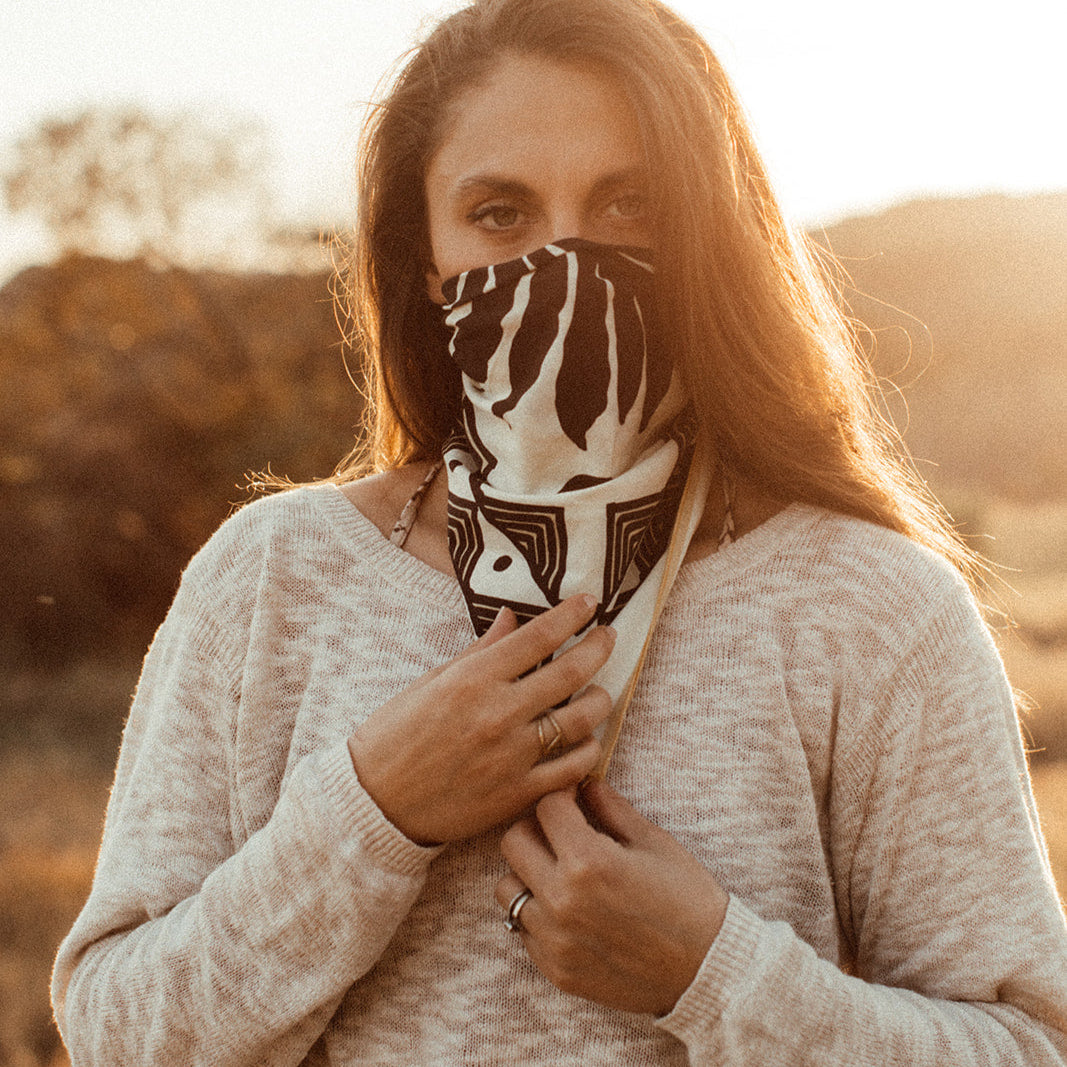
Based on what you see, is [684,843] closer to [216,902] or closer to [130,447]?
[216,902]

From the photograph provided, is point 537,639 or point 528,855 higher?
point 537,639

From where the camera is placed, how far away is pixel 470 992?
1.48m

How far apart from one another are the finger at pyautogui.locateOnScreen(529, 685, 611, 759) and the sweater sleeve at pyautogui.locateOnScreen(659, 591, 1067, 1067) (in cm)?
28

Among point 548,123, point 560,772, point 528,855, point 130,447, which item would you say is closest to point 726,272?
point 548,123

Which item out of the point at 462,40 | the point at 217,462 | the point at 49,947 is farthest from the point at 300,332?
the point at 462,40

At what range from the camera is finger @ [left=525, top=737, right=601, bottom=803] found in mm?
1410

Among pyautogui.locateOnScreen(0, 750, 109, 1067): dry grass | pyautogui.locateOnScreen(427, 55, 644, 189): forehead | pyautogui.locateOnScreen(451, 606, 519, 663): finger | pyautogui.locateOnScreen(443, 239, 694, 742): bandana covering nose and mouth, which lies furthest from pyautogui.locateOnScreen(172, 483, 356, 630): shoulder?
pyautogui.locateOnScreen(0, 750, 109, 1067): dry grass

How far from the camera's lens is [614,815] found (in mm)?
1421

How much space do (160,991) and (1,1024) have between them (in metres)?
5.60

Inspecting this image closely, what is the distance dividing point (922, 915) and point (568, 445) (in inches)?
31.3

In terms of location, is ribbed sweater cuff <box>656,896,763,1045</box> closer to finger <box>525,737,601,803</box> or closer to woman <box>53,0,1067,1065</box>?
woman <box>53,0,1067,1065</box>

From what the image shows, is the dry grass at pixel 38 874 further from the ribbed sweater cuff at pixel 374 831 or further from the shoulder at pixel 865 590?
the shoulder at pixel 865 590

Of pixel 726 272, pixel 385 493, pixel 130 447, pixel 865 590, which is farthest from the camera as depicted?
pixel 130 447

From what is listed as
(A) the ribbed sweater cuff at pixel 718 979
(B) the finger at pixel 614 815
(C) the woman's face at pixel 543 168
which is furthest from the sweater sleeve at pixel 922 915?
(C) the woman's face at pixel 543 168
